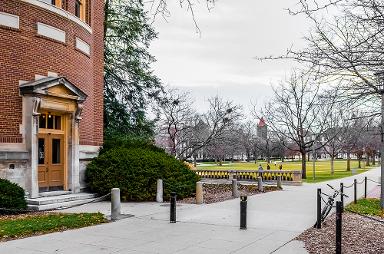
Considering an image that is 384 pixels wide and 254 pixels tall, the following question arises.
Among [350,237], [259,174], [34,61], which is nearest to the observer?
[350,237]

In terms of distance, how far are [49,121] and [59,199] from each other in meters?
3.38

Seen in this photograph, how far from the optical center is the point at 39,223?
11586 mm

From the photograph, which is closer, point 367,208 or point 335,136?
point 367,208

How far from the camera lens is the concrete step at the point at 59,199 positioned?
49.8ft

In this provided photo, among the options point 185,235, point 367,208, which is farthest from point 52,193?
point 367,208

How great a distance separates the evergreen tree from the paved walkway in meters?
16.7

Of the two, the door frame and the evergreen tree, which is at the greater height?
the evergreen tree

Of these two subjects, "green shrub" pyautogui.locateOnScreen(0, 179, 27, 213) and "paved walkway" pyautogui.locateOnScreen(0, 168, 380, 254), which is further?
"green shrub" pyautogui.locateOnScreen(0, 179, 27, 213)

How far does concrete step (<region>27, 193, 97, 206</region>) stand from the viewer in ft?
49.8

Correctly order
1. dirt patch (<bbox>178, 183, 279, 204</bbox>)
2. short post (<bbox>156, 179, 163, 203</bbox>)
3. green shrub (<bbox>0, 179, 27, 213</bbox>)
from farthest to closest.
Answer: dirt patch (<bbox>178, 183, 279, 204</bbox>) < short post (<bbox>156, 179, 163, 203</bbox>) < green shrub (<bbox>0, 179, 27, 213</bbox>)

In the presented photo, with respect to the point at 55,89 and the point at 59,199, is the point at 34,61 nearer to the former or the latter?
the point at 55,89

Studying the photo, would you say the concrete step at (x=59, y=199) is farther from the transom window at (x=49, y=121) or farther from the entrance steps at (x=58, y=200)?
the transom window at (x=49, y=121)

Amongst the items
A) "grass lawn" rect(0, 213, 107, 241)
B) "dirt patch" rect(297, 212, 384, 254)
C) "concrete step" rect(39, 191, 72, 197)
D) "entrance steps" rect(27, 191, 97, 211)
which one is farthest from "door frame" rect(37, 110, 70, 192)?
"dirt patch" rect(297, 212, 384, 254)

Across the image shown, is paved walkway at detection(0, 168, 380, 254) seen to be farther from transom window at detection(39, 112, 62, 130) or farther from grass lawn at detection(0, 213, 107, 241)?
transom window at detection(39, 112, 62, 130)
